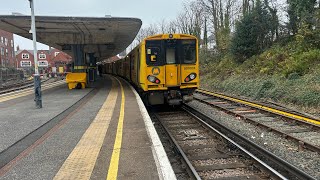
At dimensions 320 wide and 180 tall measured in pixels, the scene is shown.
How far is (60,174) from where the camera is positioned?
16.4ft

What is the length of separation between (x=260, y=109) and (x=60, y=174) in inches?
378

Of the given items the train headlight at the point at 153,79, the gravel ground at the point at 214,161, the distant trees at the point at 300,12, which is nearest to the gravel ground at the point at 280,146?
the gravel ground at the point at 214,161

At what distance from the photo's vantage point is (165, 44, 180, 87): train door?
44.5 ft

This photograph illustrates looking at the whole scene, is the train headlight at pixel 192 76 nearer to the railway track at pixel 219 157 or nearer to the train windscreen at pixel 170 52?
the train windscreen at pixel 170 52

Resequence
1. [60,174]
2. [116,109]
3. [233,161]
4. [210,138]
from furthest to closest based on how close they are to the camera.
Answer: [116,109]
[210,138]
[233,161]
[60,174]

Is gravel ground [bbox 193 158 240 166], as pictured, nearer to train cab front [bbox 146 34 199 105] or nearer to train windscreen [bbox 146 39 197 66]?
train cab front [bbox 146 34 199 105]

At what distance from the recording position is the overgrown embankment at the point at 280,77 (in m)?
13.7

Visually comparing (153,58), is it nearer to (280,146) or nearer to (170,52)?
(170,52)

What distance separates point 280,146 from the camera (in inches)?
320

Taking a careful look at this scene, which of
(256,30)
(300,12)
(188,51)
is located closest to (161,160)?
(188,51)

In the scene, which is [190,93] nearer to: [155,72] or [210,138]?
[155,72]

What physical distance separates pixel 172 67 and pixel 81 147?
7662mm

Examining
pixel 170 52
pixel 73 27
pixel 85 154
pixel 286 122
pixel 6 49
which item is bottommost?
pixel 286 122

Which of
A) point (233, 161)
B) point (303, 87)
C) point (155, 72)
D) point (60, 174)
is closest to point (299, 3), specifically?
point (303, 87)
